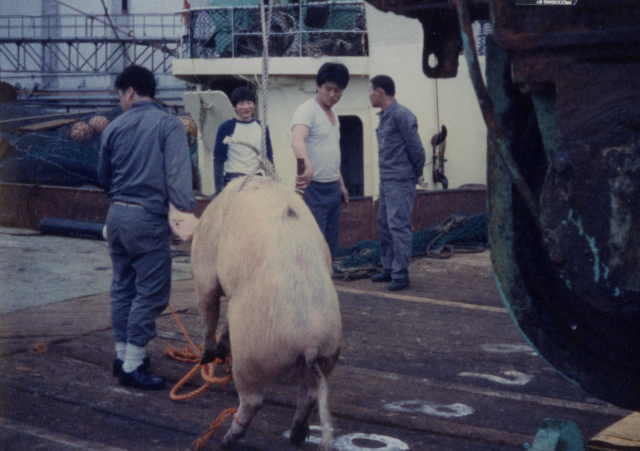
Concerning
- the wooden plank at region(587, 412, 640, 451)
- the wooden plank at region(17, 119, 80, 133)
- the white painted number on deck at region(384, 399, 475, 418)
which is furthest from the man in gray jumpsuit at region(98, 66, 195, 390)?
the wooden plank at region(17, 119, 80, 133)

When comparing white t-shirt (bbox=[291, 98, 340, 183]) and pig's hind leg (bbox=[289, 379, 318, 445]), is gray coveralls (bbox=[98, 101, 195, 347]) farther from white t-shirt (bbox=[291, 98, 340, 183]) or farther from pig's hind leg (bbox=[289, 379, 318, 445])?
white t-shirt (bbox=[291, 98, 340, 183])

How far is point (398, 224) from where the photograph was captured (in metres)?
6.71

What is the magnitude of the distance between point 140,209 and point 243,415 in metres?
1.54

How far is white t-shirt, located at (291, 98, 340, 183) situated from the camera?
19.0 ft

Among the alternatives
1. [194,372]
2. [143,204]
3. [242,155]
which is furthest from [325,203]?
[194,372]

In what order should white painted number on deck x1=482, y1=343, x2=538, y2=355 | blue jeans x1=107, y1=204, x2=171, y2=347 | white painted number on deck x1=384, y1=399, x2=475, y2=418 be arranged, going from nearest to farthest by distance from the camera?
white painted number on deck x1=384, y1=399, x2=475, y2=418 < blue jeans x1=107, y1=204, x2=171, y2=347 < white painted number on deck x1=482, y1=343, x2=538, y2=355

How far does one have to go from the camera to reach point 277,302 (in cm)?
274

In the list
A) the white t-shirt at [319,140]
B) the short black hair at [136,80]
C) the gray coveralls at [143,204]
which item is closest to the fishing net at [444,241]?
the white t-shirt at [319,140]

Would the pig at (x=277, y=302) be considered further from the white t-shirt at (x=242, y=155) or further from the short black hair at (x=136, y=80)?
the white t-shirt at (x=242, y=155)

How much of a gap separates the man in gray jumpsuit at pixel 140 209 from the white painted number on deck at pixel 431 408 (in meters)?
1.40

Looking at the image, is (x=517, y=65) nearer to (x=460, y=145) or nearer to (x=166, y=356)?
(x=166, y=356)

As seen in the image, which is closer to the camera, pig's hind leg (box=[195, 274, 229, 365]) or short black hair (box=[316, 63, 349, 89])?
pig's hind leg (box=[195, 274, 229, 365])

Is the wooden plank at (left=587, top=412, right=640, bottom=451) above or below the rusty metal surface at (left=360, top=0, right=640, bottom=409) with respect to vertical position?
below

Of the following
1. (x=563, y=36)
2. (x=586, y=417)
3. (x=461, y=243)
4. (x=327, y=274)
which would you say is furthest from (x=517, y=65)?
(x=461, y=243)
